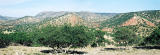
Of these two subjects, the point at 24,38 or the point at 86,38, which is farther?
the point at 24,38

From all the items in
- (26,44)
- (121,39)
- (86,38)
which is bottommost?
(26,44)

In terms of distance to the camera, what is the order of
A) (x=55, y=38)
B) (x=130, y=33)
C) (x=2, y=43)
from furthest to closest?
(x=2, y=43)
(x=130, y=33)
(x=55, y=38)

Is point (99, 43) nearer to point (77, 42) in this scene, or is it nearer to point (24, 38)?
point (24, 38)

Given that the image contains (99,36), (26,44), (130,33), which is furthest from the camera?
(26,44)

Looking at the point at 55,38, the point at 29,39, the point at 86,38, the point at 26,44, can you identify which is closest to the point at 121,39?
the point at 86,38

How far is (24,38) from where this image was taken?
12444cm

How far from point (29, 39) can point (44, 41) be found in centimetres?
6637

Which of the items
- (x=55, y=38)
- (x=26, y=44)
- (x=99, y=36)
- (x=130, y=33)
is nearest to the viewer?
(x=55, y=38)

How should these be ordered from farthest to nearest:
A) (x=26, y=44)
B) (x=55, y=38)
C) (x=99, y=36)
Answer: (x=26, y=44) → (x=99, y=36) → (x=55, y=38)

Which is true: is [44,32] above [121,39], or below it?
above

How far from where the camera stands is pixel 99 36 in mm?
120500

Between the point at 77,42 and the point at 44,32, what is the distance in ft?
40.4

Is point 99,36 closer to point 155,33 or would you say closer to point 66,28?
point 155,33

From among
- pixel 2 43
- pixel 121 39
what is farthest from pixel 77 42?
pixel 2 43
